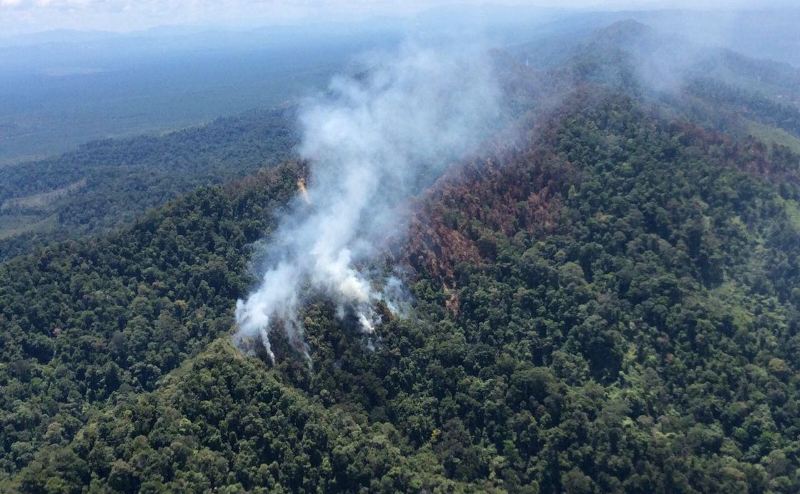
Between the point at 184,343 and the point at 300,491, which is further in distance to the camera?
the point at 184,343

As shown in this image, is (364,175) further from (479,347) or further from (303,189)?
(479,347)

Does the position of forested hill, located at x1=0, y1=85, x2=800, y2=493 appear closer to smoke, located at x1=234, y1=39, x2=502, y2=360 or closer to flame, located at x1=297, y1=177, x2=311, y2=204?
flame, located at x1=297, y1=177, x2=311, y2=204

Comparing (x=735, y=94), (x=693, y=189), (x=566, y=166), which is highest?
(x=566, y=166)

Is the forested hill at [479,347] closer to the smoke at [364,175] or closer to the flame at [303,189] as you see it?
the flame at [303,189]

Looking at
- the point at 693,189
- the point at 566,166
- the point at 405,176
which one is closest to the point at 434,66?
the point at 405,176

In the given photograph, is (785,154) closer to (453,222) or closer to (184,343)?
(453,222)

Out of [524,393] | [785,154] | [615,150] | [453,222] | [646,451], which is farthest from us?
[785,154]

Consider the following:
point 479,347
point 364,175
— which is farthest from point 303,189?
point 479,347
